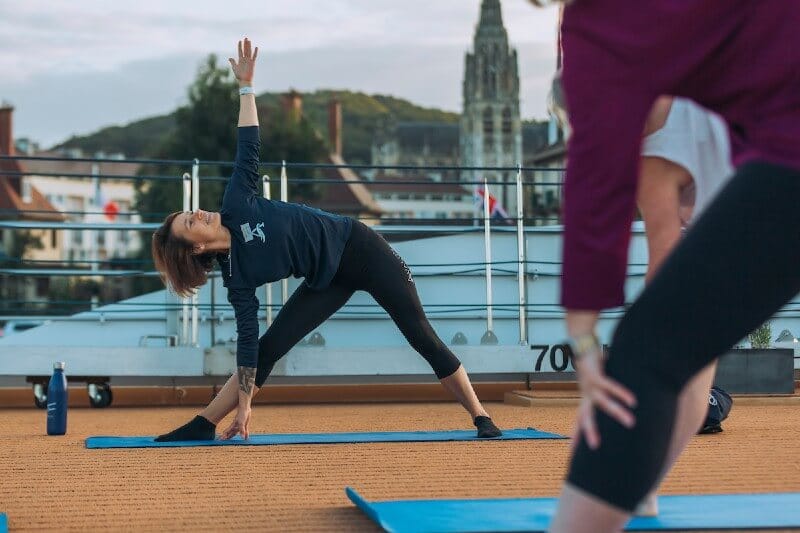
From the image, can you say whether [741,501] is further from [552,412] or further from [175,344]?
[175,344]

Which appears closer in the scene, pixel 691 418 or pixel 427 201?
pixel 691 418

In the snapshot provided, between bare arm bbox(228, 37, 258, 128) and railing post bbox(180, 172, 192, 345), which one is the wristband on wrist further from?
railing post bbox(180, 172, 192, 345)

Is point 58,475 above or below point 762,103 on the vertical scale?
below

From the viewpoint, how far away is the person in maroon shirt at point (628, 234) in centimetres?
147

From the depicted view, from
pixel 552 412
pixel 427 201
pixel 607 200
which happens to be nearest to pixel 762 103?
pixel 607 200

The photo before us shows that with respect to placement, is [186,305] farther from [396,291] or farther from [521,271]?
[396,291]

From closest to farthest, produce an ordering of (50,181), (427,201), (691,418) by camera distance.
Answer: (691,418), (50,181), (427,201)

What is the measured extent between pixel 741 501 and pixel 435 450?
1700 mm

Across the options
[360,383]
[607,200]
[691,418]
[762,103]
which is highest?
[762,103]

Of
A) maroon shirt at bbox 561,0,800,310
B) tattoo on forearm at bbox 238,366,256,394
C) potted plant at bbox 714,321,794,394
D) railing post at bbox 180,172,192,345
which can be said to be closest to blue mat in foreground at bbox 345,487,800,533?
maroon shirt at bbox 561,0,800,310

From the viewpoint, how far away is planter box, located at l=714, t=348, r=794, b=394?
7.46 meters

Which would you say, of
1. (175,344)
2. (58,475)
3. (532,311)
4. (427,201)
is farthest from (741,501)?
Answer: (427,201)

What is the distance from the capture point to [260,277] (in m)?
4.51

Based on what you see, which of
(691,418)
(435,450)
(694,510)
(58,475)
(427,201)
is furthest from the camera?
(427,201)
